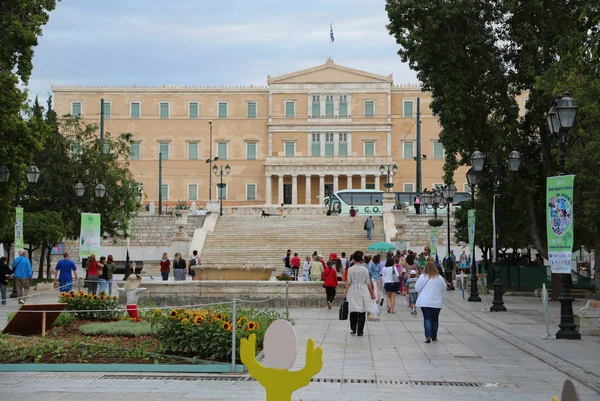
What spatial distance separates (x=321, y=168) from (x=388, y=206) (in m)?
22.6

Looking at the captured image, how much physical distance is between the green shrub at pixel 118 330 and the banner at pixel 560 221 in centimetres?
716

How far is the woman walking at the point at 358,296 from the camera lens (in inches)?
611

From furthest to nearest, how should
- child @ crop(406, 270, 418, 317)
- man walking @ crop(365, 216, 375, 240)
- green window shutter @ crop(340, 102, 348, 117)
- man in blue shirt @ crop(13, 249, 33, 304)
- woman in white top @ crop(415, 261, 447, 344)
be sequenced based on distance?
green window shutter @ crop(340, 102, 348, 117), man walking @ crop(365, 216, 375, 240), man in blue shirt @ crop(13, 249, 33, 304), child @ crop(406, 270, 418, 317), woman in white top @ crop(415, 261, 447, 344)

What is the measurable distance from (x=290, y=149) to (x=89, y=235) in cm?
5429

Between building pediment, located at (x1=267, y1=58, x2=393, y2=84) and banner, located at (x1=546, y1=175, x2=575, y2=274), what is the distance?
62293 mm

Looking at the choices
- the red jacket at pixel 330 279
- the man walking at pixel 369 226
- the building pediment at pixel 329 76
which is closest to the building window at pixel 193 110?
the building pediment at pixel 329 76

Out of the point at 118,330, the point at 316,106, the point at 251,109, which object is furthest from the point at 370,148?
the point at 118,330

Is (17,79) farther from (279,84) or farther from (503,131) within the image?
(279,84)

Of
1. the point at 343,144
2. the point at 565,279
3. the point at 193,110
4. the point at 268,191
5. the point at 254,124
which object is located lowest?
the point at 565,279

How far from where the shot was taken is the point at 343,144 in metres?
76.9

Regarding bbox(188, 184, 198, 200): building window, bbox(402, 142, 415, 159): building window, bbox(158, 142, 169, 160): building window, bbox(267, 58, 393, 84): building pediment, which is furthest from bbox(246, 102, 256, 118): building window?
bbox(402, 142, 415, 159): building window

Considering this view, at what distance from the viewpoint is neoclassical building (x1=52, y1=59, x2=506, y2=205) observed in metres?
76.2

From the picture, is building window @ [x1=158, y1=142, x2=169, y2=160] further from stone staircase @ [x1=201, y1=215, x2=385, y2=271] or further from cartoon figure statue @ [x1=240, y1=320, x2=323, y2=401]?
cartoon figure statue @ [x1=240, y1=320, x2=323, y2=401]

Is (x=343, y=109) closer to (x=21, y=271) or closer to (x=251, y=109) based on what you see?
(x=251, y=109)
